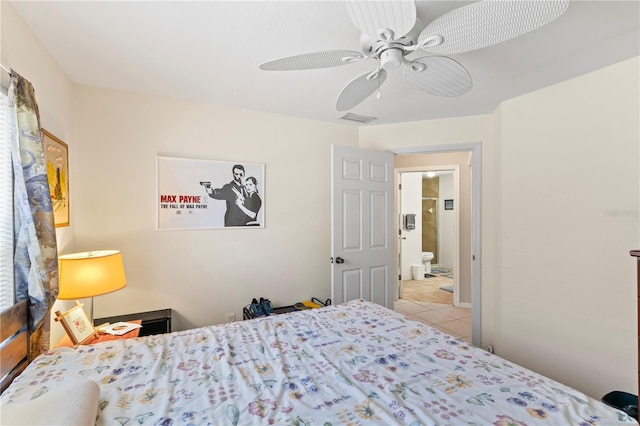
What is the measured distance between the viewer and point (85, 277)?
1.87 meters

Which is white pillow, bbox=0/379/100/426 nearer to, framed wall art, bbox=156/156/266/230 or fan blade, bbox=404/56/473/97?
framed wall art, bbox=156/156/266/230

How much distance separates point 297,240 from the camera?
3295mm

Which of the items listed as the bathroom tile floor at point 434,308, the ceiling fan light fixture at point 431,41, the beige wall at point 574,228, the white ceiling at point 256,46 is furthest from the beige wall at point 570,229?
the ceiling fan light fixture at point 431,41

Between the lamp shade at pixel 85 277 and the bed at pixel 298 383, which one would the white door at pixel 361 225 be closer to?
the bed at pixel 298 383

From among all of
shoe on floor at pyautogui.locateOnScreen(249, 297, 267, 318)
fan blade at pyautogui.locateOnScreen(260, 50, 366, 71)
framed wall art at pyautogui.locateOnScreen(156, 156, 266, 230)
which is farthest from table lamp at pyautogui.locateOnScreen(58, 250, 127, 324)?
fan blade at pyautogui.locateOnScreen(260, 50, 366, 71)

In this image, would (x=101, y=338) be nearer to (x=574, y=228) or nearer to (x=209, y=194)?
(x=209, y=194)

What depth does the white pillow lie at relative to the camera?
2.76 feet

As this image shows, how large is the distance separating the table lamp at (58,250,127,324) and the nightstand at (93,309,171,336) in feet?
1.86

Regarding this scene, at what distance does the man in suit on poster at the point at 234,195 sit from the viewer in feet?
9.48

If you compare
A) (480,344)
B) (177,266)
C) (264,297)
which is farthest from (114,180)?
(480,344)

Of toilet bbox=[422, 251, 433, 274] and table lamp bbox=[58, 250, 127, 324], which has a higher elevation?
A: table lamp bbox=[58, 250, 127, 324]

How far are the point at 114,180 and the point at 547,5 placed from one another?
290 cm

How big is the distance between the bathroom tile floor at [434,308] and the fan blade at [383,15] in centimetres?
328

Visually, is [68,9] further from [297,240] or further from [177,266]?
[297,240]
